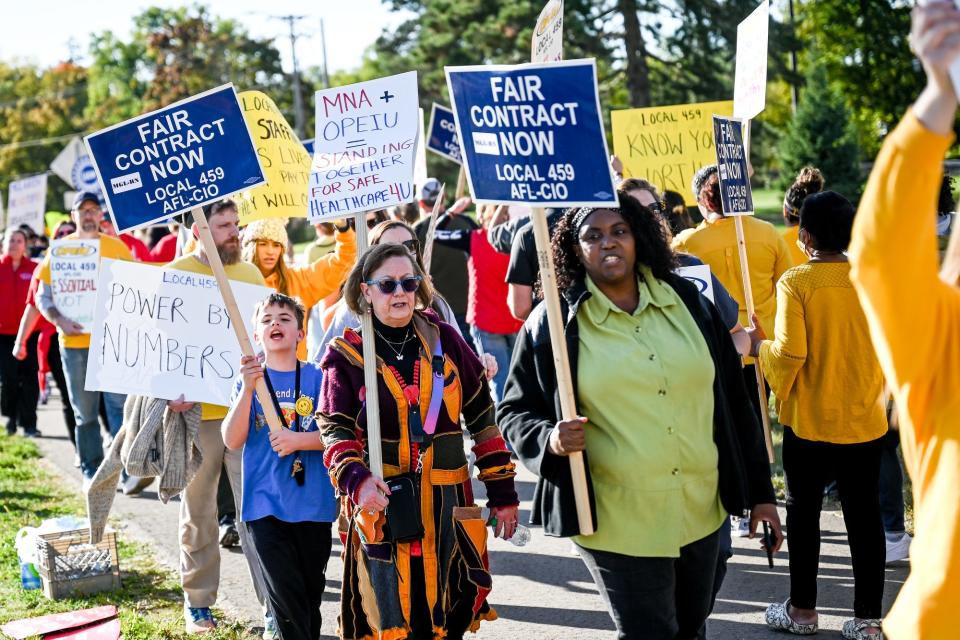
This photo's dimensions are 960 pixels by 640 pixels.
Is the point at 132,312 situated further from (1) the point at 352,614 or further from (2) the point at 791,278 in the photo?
(2) the point at 791,278

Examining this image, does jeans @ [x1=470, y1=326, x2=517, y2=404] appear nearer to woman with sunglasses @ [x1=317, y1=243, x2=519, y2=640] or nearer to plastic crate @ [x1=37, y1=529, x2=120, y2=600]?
plastic crate @ [x1=37, y1=529, x2=120, y2=600]

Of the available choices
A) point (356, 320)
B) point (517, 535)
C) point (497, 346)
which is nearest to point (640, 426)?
point (517, 535)

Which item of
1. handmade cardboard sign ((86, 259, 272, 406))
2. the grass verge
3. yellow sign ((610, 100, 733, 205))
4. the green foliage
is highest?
the green foliage

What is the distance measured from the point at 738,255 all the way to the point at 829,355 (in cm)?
172

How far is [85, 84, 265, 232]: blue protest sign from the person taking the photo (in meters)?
5.14

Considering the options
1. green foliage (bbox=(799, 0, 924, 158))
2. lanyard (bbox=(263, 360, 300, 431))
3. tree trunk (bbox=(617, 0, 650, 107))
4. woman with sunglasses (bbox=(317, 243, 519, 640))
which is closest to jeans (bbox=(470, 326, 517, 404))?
lanyard (bbox=(263, 360, 300, 431))

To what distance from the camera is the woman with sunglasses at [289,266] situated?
21.5 feet

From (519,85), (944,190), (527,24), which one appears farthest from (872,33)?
(519,85)

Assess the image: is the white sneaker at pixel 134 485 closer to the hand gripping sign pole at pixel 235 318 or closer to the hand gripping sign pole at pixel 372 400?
the hand gripping sign pole at pixel 235 318

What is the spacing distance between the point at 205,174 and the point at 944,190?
3.90 metres

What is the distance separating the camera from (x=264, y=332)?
16.1 ft

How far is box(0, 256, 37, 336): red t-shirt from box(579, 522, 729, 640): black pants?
9.65m

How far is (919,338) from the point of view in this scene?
7.10 ft

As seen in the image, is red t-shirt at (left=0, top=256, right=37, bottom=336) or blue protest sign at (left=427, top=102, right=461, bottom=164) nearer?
blue protest sign at (left=427, top=102, right=461, bottom=164)
